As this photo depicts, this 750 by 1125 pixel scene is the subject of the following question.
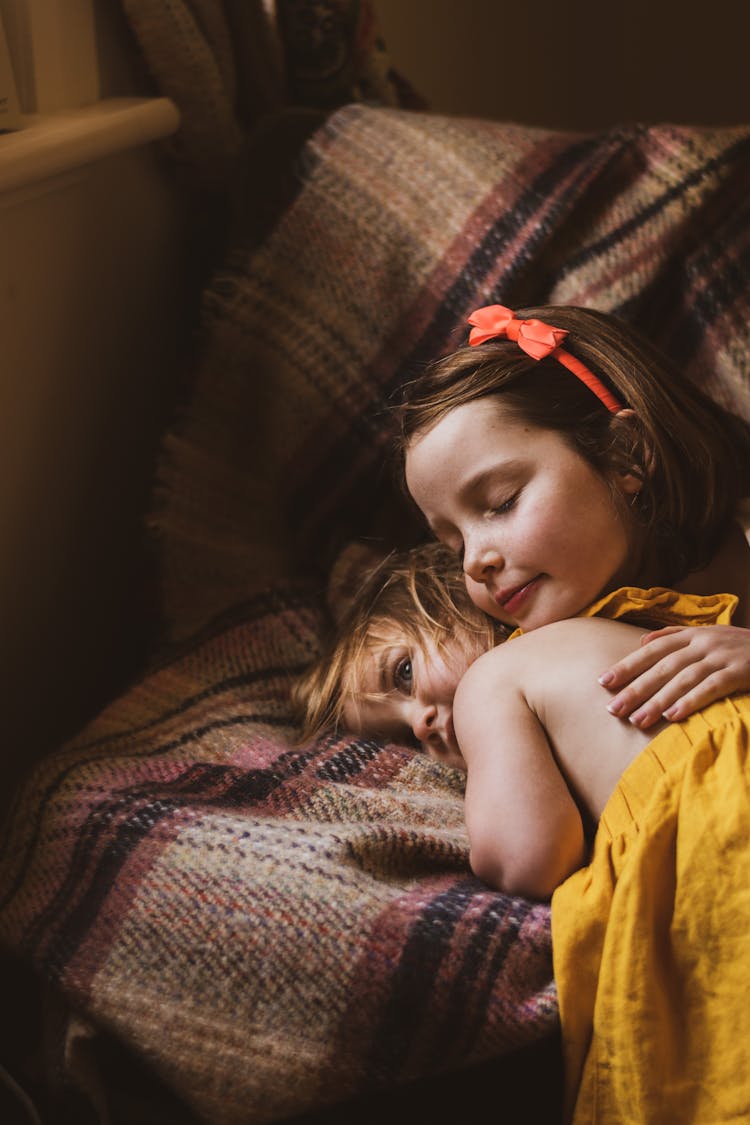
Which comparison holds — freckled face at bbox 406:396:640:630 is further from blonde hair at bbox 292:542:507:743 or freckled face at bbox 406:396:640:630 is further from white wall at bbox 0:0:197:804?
white wall at bbox 0:0:197:804

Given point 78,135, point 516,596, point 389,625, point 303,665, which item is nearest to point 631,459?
point 516,596

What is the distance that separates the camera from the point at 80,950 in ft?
2.31

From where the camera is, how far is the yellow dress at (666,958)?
24.8 inches

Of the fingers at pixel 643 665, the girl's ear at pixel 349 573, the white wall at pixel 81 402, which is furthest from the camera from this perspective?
the girl's ear at pixel 349 573

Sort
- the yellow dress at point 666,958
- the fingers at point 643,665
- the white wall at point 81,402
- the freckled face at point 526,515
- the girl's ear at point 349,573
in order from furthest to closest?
the girl's ear at point 349,573 < the white wall at point 81,402 < the freckled face at point 526,515 < the fingers at point 643,665 < the yellow dress at point 666,958

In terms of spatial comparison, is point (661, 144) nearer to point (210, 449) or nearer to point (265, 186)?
point (265, 186)

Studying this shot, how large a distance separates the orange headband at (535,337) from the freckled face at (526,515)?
6cm

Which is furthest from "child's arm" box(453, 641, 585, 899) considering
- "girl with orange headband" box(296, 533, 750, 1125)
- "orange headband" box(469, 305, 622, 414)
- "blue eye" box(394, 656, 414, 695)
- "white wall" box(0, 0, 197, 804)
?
"white wall" box(0, 0, 197, 804)

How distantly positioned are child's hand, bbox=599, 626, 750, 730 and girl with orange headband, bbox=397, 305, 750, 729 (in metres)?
0.11

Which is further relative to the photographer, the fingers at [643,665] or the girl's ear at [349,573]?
the girl's ear at [349,573]

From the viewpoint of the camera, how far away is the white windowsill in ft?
2.82

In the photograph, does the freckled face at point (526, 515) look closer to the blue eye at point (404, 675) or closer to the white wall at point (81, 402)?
the blue eye at point (404, 675)

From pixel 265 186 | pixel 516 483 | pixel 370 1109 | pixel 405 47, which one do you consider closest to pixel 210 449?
pixel 265 186

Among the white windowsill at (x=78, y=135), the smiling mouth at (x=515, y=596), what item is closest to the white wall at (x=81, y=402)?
the white windowsill at (x=78, y=135)
